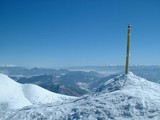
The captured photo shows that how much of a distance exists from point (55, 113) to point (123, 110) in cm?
479

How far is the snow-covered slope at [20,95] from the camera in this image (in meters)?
50.0

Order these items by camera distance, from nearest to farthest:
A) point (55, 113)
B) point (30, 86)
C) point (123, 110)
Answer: point (123, 110), point (55, 113), point (30, 86)

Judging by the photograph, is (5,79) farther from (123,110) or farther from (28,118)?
(123,110)

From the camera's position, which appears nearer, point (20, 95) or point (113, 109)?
point (113, 109)

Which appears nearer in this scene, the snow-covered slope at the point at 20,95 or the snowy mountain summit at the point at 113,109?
the snowy mountain summit at the point at 113,109

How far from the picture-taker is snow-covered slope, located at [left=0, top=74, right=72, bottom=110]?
50.0 metres

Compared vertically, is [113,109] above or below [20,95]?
above

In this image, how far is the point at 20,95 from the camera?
2213 inches

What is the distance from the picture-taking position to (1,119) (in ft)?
70.6

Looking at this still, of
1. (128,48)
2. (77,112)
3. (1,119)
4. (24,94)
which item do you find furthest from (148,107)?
(24,94)

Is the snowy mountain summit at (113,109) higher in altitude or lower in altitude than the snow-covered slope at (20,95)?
higher

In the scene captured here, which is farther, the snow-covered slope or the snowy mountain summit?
the snow-covered slope

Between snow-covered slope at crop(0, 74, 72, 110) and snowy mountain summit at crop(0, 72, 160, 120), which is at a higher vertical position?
snowy mountain summit at crop(0, 72, 160, 120)

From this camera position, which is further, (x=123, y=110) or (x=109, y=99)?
(x=109, y=99)
